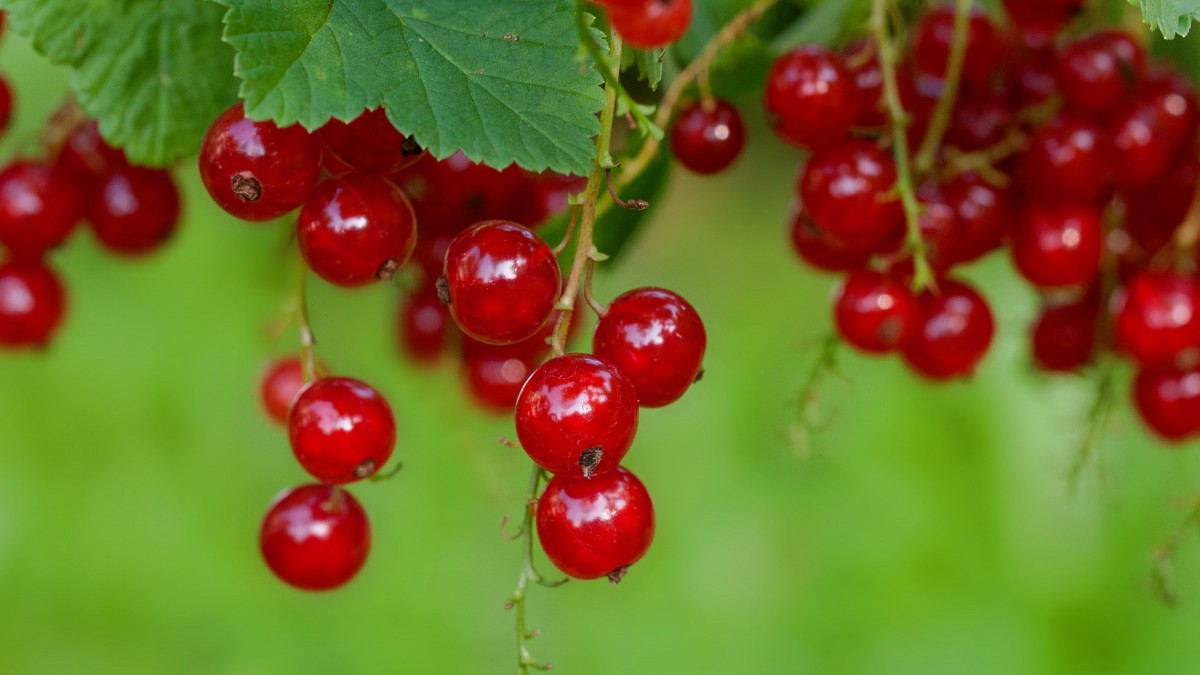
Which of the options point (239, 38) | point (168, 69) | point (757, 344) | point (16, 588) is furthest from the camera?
point (757, 344)

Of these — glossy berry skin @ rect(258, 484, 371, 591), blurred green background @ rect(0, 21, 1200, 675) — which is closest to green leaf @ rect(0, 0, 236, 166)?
glossy berry skin @ rect(258, 484, 371, 591)

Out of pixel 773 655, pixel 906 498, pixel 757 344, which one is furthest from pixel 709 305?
pixel 773 655

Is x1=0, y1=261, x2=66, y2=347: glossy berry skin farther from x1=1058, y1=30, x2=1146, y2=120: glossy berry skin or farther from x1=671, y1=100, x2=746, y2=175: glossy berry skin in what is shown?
x1=1058, y1=30, x2=1146, y2=120: glossy berry skin

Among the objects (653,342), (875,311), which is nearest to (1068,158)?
(875,311)

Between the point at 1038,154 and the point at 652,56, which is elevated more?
the point at 652,56

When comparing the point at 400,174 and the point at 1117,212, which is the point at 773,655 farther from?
the point at 400,174

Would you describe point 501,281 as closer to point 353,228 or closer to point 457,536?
point 353,228

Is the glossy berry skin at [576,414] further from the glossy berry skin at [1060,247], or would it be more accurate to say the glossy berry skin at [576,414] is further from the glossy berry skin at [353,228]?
the glossy berry skin at [1060,247]

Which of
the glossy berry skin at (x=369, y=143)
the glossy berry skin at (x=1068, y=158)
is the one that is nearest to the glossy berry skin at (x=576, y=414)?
the glossy berry skin at (x=369, y=143)
